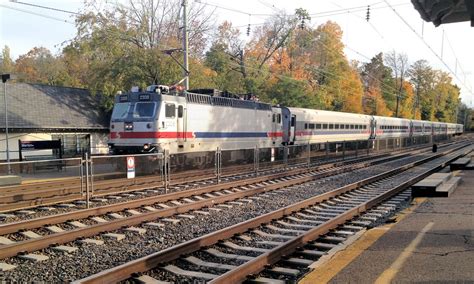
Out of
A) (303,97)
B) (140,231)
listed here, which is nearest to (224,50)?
(303,97)

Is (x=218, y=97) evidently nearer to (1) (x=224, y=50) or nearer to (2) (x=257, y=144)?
(2) (x=257, y=144)

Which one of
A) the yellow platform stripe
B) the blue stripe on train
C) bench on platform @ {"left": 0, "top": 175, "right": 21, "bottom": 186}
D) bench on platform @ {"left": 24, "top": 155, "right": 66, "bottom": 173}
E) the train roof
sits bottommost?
the yellow platform stripe

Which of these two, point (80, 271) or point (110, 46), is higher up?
point (110, 46)

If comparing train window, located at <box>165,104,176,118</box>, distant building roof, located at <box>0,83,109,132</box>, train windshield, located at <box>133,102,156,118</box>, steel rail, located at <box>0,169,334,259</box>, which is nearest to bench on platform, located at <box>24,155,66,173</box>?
steel rail, located at <box>0,169,334,259</box>

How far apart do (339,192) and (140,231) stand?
7434mm

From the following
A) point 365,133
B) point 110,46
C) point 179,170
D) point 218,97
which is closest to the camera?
point 179,170

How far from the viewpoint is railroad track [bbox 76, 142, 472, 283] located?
6.22 meters

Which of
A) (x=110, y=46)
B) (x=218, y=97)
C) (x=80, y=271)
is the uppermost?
(x=110, y=46)

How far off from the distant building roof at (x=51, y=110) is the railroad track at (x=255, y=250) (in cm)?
2298

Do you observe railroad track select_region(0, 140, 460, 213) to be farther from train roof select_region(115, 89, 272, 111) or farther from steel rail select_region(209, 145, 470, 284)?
steel rail select_region(209, 145, 470, 284)

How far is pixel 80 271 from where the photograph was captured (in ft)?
22.0

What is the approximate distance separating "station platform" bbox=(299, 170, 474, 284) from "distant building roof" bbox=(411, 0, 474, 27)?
4.02 metres

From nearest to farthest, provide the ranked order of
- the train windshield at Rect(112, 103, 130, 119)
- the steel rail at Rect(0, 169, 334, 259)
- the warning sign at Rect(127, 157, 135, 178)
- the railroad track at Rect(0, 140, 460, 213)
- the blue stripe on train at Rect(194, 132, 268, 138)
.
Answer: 1. the steel rail at Rect(0, 169, 334, 259)
2. the railroad track at Rect(0, 140, 460, 213)
3. the warning sign at Rect(127, 157, 135, 178)
4. the train windshield at Rect(112, 103, 130, 119)
5. the blue stripe on train at Rect(194, 132, 268, 138)

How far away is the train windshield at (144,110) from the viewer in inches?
743
